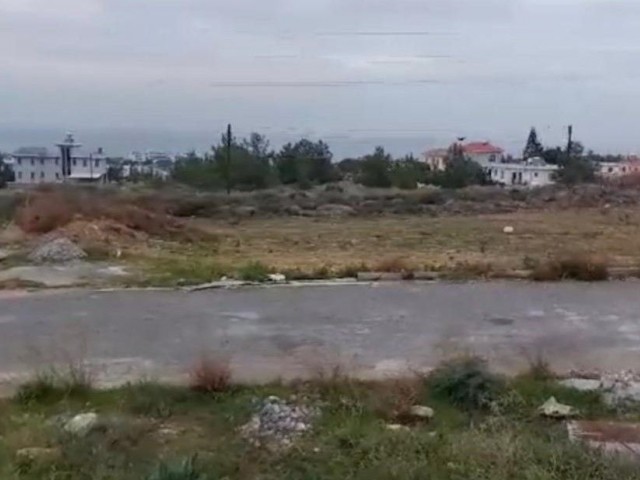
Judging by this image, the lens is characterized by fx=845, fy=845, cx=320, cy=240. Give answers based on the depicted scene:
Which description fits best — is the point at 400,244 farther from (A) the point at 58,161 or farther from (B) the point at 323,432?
(A) the point at 58,161

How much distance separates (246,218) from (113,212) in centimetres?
611

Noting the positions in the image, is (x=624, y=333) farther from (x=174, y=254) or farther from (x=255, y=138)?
(x=255, y=138)

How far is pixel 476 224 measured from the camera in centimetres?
1903

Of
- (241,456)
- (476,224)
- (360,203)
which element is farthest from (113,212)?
(241,456)

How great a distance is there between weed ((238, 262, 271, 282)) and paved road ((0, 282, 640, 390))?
0.52m

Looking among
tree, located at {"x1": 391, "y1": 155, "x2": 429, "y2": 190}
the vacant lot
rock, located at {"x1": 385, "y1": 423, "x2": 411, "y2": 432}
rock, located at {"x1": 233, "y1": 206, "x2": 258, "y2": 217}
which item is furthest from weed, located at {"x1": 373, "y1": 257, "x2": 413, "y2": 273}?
tree, located at {"x1": 391, "y1": 155, "x2": 429, "y2": 190}

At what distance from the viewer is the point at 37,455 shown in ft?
13.8

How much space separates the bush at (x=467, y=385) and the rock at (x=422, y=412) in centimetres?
20

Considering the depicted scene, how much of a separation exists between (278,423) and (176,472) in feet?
3.54

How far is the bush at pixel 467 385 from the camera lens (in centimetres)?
505

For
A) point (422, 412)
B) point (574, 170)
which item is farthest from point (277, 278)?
point (574, 170)

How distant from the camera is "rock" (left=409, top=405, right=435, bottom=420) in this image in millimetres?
4848

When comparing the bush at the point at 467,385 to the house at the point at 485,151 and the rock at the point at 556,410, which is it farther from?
the house at the point at 485,151

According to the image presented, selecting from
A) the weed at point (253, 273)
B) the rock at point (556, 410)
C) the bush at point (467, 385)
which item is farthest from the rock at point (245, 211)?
the rock at point (556, 410)
